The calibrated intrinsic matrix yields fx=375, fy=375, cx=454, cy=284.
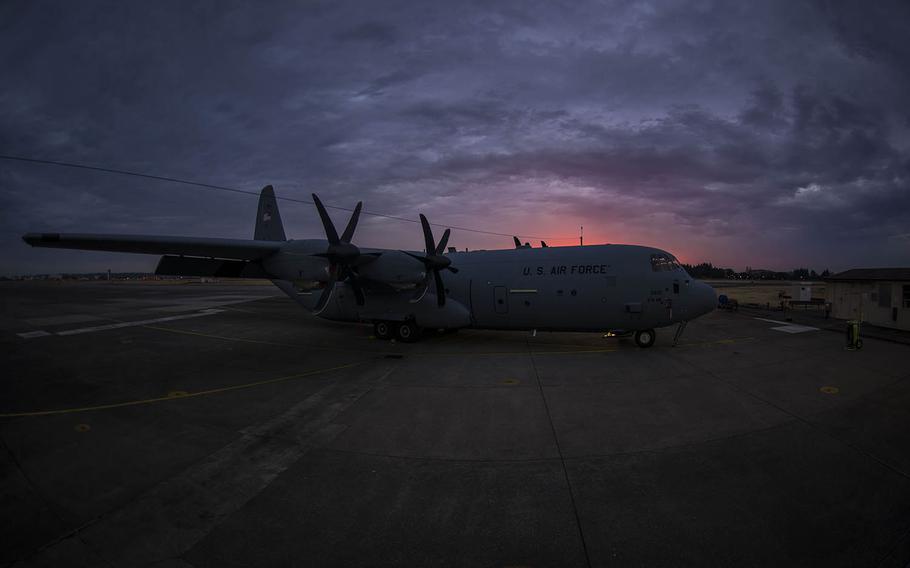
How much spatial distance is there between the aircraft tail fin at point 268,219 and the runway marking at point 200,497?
1588cm

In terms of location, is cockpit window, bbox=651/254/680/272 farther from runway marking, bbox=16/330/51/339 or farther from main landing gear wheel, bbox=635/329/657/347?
runway marking, bbox=16/330/51/339

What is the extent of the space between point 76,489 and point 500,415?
6.42 metres

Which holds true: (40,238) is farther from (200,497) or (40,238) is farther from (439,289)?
(439,289)

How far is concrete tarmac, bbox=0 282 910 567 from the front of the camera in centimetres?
387

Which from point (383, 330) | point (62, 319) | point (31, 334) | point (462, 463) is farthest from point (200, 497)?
point (62, 319)

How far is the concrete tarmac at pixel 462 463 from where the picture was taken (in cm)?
387

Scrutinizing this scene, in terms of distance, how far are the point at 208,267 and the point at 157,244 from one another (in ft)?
11.4

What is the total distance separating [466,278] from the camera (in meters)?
15.5

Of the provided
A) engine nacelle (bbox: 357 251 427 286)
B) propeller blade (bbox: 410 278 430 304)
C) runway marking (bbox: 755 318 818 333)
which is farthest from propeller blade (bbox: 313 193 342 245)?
runway marking (bbox: 755 318 818 333)

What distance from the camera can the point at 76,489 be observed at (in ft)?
16.3

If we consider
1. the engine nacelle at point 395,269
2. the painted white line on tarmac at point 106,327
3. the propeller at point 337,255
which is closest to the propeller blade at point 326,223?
the propeller at point 337,255

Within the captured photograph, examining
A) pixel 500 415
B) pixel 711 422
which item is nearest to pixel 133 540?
pixel 500 415

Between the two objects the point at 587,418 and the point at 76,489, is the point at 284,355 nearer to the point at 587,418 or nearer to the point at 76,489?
the point at 76,489

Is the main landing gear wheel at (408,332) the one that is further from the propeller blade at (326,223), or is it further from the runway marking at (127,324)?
the runway marking at (127,324)
